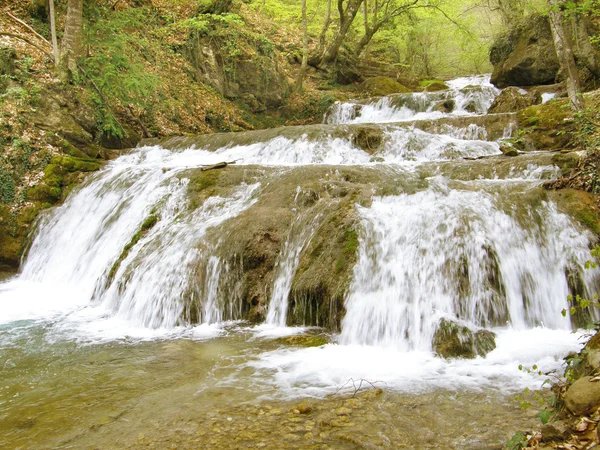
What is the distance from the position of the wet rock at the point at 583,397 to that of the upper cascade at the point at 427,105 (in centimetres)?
1257

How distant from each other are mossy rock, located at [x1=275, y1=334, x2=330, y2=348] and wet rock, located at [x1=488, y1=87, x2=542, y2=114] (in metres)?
10.5

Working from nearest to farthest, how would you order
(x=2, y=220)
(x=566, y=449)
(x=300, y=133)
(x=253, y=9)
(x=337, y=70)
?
(x=566, y=449) → (x=2, y=220) → (x=300, y=133) → (x=337, y=70) → (x=253, y=9)

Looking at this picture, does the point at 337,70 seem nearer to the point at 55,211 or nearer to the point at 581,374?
the point at 55,211

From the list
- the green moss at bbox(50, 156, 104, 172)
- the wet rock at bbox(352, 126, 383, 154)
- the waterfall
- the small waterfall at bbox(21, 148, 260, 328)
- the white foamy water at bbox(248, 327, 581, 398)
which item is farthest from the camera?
the wet rock at bbox(352, 126, 383, 154)

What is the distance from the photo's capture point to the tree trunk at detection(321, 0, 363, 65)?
1911 cm

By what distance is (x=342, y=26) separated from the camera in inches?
772

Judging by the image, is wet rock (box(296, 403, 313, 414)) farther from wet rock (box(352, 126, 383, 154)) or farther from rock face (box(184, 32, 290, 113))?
rock face (box(184, 32, 290, 113))

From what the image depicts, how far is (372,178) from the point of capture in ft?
25.2

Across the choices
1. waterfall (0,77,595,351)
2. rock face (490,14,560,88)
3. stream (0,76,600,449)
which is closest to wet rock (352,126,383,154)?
waterfall (0,77,595,351)

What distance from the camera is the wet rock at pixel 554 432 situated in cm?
206

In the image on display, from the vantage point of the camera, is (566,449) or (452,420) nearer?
(566,449)

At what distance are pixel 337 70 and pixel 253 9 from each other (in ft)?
20.3

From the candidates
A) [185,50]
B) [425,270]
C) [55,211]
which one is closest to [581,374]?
[425,270]

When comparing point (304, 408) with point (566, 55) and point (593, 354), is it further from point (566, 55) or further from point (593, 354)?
point (566, 55)
